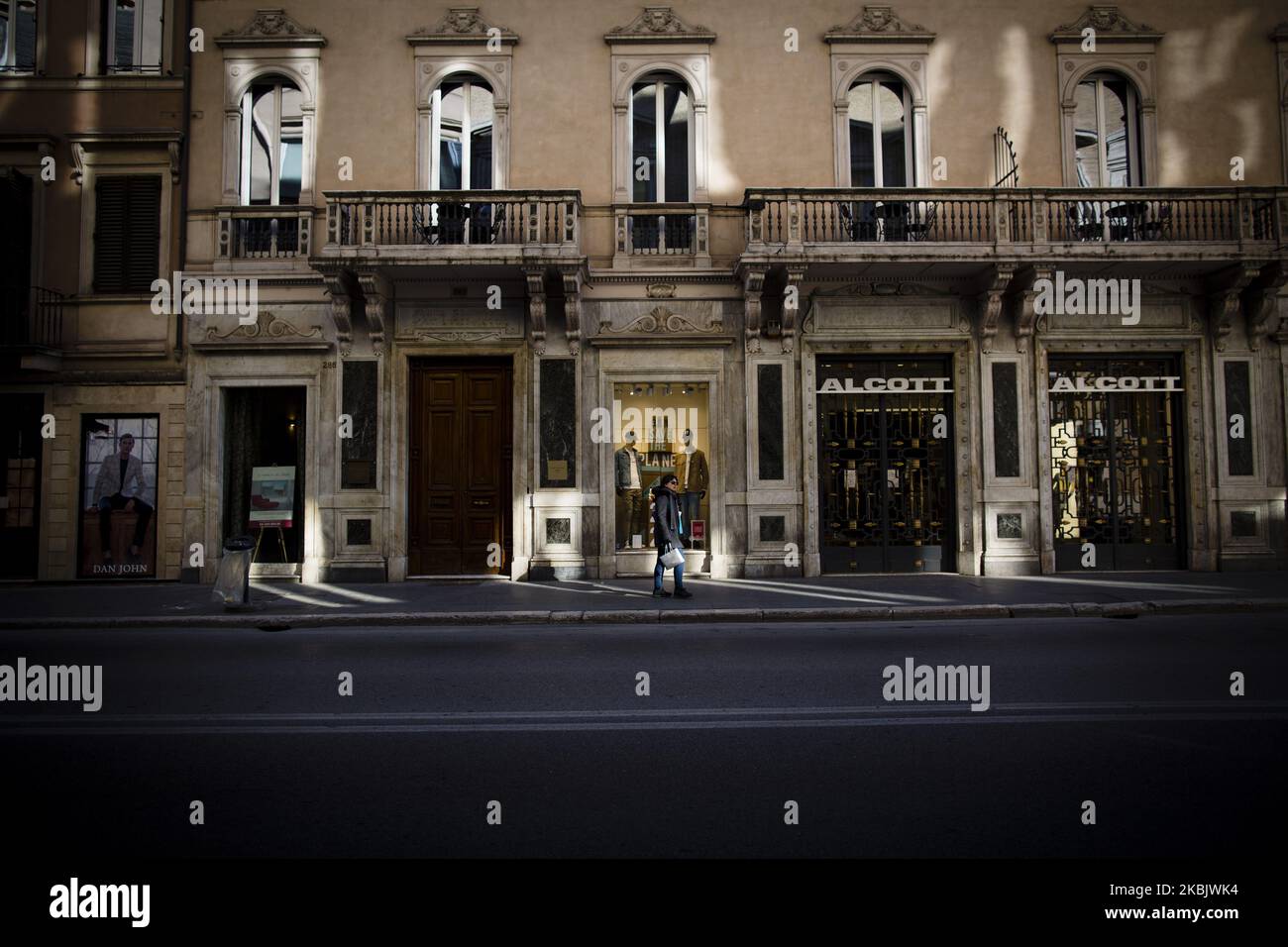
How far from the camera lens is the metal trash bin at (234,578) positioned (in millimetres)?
11414

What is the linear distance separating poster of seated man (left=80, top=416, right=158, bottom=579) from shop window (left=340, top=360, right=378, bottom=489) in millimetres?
3828

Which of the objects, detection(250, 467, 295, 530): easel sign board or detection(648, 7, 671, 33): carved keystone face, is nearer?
detection(250, 467, 295, 530): easel sign board

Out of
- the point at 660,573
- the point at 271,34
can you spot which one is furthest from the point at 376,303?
the point at 660,573

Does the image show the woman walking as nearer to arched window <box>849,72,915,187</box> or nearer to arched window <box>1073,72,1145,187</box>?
arched window <box>849,72,915,187</box>

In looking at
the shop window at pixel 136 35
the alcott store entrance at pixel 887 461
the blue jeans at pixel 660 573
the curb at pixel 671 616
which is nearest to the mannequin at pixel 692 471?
the alcott store entrance at pixel 887 461

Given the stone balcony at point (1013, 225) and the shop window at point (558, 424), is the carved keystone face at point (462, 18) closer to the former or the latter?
the stone balcony at point (1013, 225)

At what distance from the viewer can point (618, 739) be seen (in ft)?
16.1

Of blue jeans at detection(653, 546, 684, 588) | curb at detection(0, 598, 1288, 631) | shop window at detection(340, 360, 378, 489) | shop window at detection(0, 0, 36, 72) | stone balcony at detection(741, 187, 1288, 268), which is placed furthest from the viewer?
shop window at detection(0, 0, 36, 72)

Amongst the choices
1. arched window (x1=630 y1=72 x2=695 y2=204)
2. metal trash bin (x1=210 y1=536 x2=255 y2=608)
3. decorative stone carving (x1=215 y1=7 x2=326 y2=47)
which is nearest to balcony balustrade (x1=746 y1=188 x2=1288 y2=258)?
arched window (x1=630 y1=72 x2=695 y2=204)

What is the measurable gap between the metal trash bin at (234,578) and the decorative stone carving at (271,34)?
1012 cm

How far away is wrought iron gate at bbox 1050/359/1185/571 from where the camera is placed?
15.2 m

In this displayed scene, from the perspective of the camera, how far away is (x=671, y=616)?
1055 cm
